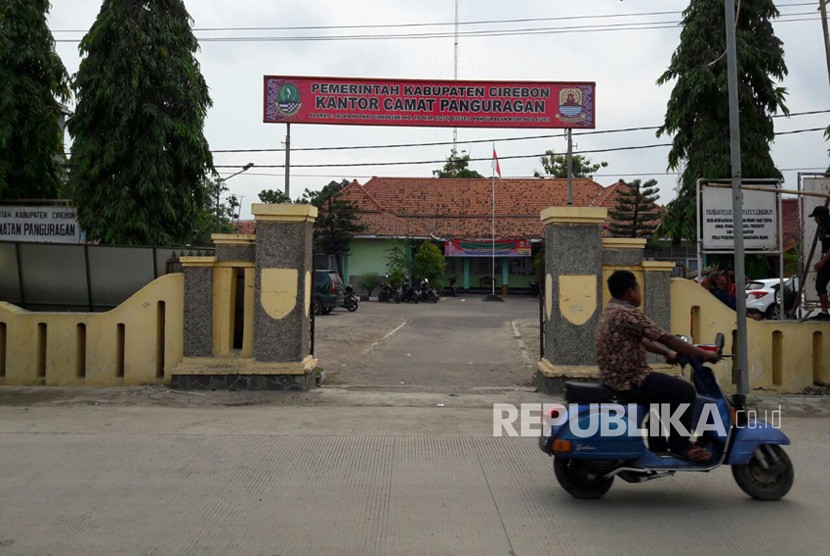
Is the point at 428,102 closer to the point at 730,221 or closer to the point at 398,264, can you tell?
the point at 730,221

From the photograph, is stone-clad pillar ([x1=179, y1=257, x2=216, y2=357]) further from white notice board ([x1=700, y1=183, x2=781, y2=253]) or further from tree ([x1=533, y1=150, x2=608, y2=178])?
tree ([x1=533, y1=150, x2=608, y2=178])

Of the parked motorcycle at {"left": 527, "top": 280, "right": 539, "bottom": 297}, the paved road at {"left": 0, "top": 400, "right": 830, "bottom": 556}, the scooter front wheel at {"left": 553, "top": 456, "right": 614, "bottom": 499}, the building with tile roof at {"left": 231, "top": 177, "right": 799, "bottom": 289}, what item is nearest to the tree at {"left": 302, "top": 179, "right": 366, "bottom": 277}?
the building with tile roof at {"left": 231, "top": 177, "right": 799, "bottom": 289}

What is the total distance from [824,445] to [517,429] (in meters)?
3.14

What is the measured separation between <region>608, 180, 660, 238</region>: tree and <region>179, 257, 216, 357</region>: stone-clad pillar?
31.6 meters

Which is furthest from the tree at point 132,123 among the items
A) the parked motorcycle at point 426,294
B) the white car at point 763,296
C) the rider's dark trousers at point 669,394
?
the parked motorcycle at point 426,294

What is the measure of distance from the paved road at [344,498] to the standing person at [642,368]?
577mm

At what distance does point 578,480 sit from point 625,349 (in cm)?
110

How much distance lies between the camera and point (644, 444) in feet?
18.9

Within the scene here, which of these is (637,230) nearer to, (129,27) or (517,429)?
(129,27)

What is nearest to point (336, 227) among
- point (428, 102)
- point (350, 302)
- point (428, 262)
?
point (428, 262)

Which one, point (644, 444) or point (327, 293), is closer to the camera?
point (644, 444)

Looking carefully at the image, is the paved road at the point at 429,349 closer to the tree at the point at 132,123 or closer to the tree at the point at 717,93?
the tree at the point at 132,123

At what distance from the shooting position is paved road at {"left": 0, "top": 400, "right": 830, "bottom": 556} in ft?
16.7

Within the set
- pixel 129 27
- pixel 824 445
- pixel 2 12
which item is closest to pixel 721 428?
pixel 824 445
